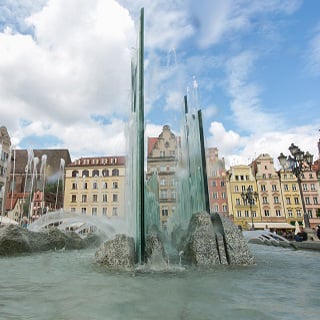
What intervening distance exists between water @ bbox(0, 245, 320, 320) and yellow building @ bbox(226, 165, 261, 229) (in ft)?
147

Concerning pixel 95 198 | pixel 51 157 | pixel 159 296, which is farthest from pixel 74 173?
pixel 159 296

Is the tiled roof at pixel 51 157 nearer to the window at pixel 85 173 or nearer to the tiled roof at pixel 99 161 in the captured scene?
the tiled roof at pixel 99 161

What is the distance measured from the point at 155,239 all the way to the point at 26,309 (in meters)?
4.09

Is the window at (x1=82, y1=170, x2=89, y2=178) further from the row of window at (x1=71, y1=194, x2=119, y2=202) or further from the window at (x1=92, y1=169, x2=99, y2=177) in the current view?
the row of window at (x1=71, y1=194, x2=119, y2=202)

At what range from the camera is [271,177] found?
50.4m

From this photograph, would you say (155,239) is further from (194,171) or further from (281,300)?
(194,171)

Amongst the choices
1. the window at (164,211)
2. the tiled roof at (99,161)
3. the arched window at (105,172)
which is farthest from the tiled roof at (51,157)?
the window at (164,211)

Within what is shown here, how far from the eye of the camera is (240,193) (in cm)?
4906

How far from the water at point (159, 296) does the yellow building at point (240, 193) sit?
147ft

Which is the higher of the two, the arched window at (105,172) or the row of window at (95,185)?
the arched window at (105,172)

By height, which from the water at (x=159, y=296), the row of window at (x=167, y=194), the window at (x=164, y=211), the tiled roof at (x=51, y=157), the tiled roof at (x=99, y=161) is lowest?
the water at (x=159, y=296)

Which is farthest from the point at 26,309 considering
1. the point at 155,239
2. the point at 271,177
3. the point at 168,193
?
the point at 271,177

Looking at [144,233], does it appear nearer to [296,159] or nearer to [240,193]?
[296,159]

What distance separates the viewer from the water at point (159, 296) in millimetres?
2643
